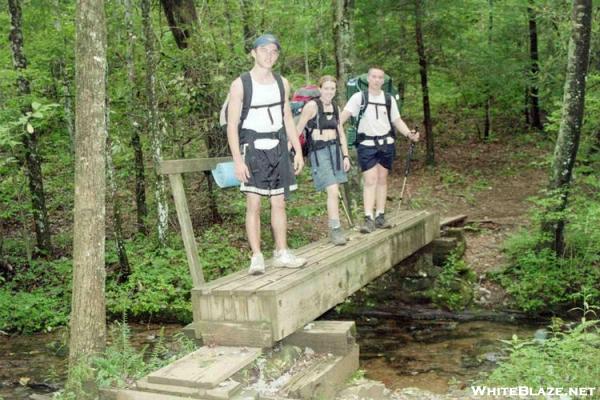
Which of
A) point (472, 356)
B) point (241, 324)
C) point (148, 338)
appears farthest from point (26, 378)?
point (472, 356)

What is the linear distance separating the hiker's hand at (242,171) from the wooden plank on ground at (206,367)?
1.71 m

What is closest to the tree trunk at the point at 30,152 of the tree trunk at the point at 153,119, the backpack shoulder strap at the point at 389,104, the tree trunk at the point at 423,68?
the tree trunk at the point at 153,119

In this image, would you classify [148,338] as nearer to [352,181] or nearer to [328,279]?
[328,279]

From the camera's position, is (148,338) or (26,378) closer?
(26,378)

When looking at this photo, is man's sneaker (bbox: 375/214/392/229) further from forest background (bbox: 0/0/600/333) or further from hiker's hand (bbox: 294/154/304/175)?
forest background (bbox: 0/0/600/333)

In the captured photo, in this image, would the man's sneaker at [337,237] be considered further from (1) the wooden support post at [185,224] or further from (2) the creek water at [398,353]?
(1) the wooden support post at [185,224]

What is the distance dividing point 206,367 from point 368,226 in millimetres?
4443

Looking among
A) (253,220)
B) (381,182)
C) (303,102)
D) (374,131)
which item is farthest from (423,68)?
(253,220)

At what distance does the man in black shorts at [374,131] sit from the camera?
8375 mm

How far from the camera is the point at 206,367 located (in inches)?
201

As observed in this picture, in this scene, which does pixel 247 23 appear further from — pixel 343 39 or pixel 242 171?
pixel 242 171

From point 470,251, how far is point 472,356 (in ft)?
14.8

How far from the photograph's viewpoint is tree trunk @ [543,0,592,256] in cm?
1018

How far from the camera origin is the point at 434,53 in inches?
733
